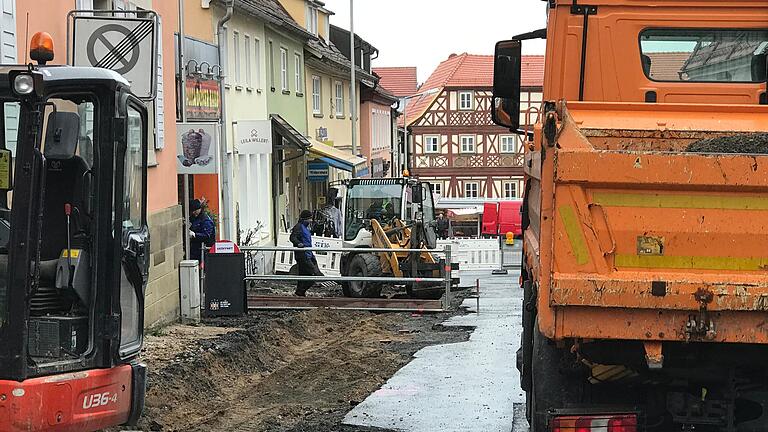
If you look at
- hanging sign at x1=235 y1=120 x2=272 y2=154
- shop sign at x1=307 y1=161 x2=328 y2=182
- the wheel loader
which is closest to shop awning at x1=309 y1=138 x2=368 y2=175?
shop sign at x1=307 y1=161 x2=328 y2=182

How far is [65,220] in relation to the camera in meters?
7.39

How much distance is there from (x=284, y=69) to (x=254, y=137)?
1070cm

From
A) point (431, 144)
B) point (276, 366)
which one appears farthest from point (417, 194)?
point (431, 144)

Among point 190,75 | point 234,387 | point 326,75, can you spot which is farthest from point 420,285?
point 326,75

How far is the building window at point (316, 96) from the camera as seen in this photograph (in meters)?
42.9

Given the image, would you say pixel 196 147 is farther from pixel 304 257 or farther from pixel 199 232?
pixel 304 257

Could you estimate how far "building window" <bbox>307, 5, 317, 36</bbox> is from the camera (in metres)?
46.0

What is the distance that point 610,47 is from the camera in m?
8.61

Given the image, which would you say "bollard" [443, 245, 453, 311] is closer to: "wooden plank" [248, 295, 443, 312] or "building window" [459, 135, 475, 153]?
"wooden plank" [248, 295, 443, 312]

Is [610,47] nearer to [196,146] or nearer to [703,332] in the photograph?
[703,332]

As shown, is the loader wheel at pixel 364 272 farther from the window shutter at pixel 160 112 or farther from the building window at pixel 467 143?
the building window at pixel 467 143

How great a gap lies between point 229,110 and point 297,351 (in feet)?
40.9

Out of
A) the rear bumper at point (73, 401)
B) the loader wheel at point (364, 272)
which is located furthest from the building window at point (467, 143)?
the rear bumper at point (73, 401)

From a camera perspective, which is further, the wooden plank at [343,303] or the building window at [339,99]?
the building window at [339,99]
